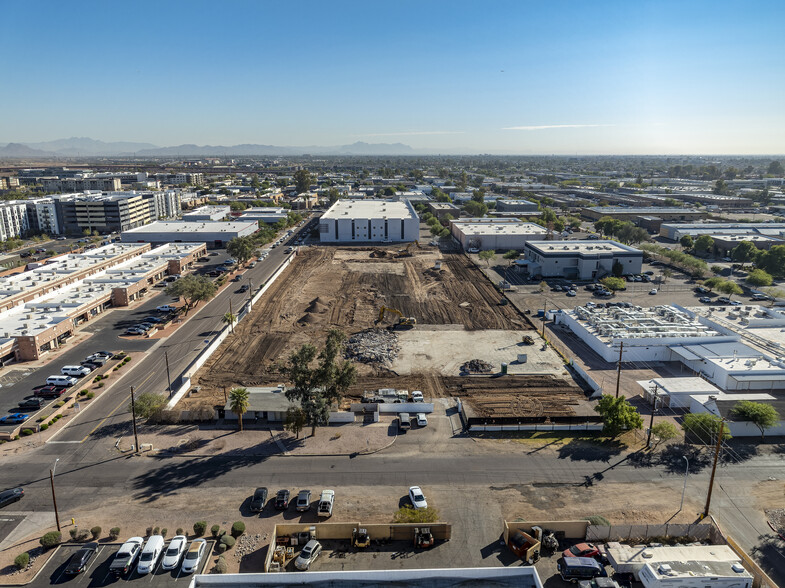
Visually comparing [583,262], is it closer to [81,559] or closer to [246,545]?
[246,545]

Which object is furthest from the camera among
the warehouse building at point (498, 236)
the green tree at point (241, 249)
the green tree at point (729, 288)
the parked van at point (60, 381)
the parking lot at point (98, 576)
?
the warehouse building at point (498, 236)

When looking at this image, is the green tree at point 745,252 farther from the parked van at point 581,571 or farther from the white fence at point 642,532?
the parked van at point 581,571

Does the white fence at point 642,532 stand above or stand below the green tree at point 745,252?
below

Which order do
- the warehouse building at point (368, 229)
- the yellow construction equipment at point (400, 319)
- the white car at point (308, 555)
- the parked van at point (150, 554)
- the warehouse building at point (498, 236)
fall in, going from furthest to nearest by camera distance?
the warehouse building at point (368, 229) → the warehouse building at point (498, 236) → the yellow construction equipment at point (400, 319) → the white car at point (308, 555) → the parked van at point (150, 554)

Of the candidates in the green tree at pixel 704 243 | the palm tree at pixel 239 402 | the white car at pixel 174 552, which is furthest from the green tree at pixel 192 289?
the green tree at pixel 704 243

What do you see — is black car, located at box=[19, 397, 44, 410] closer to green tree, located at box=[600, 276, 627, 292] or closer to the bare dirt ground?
the bare dirt ground

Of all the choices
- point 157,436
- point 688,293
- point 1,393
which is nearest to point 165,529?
point 157,436
